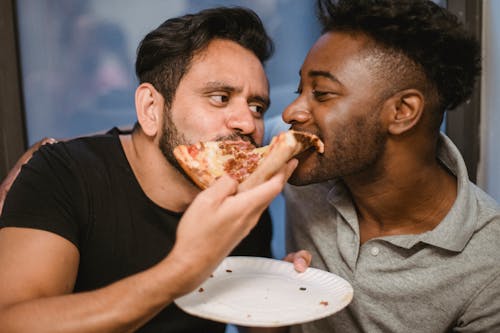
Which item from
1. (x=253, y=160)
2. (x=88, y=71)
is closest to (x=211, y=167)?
(x=253, y=160)

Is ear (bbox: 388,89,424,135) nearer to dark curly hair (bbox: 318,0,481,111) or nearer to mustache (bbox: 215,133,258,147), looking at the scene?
dark curly hair (bbox: 318,0,481,111)

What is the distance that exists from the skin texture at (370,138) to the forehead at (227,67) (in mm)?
210

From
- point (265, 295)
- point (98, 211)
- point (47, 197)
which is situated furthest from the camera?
point (98, 211)

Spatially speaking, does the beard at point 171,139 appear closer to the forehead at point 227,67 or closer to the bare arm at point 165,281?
the forehead at point 227,67

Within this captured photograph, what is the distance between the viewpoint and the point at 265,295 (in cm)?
159

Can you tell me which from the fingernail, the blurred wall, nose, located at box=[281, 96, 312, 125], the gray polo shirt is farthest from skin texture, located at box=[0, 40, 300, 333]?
the blurred wall

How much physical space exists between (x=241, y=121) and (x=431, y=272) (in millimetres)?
1032

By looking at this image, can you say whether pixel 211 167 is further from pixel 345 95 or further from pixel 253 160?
pixel 345 95

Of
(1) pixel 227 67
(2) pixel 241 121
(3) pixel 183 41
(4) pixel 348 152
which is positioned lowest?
(4) pixel 348 152

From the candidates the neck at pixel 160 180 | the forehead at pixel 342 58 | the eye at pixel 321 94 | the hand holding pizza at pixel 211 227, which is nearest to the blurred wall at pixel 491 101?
the forehead at pixel 342 58

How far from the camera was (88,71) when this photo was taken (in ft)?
10.2

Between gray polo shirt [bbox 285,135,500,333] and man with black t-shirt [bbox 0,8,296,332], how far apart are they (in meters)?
0.55

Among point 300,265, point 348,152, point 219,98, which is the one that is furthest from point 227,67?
point 300,265

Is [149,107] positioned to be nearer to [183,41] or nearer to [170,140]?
[170,140]
